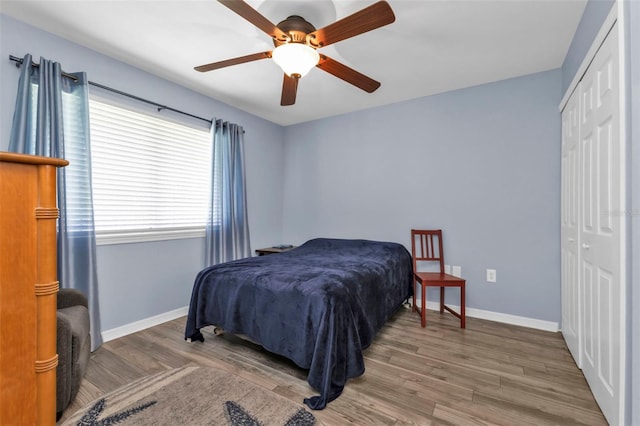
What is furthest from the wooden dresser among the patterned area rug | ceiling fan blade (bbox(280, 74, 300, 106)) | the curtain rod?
the curtain rod

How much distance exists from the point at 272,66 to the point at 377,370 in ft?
8.76

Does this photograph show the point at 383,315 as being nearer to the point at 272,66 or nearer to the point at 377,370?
the point at 377,370

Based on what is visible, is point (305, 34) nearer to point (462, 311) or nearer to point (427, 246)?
point (427, 246)

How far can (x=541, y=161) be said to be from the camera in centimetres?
264

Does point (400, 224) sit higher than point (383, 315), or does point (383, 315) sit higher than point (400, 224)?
point (400, 224)

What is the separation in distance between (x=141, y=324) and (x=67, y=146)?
166 centimetres

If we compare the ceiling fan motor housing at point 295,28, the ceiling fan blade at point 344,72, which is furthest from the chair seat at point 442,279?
the ceiling fan motor housing at point 295,28

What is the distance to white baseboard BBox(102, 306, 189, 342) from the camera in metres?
2.39

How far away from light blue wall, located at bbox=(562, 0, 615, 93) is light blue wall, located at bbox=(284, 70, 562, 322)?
1.11ft

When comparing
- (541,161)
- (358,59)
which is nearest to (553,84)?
(541,161)

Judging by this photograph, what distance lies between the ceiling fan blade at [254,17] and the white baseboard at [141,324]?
2670 mm

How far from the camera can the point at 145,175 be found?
107 inches

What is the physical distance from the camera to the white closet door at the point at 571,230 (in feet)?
6.37

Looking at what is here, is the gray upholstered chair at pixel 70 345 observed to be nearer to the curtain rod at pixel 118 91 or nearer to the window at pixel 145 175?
the window at pixel 145 175
